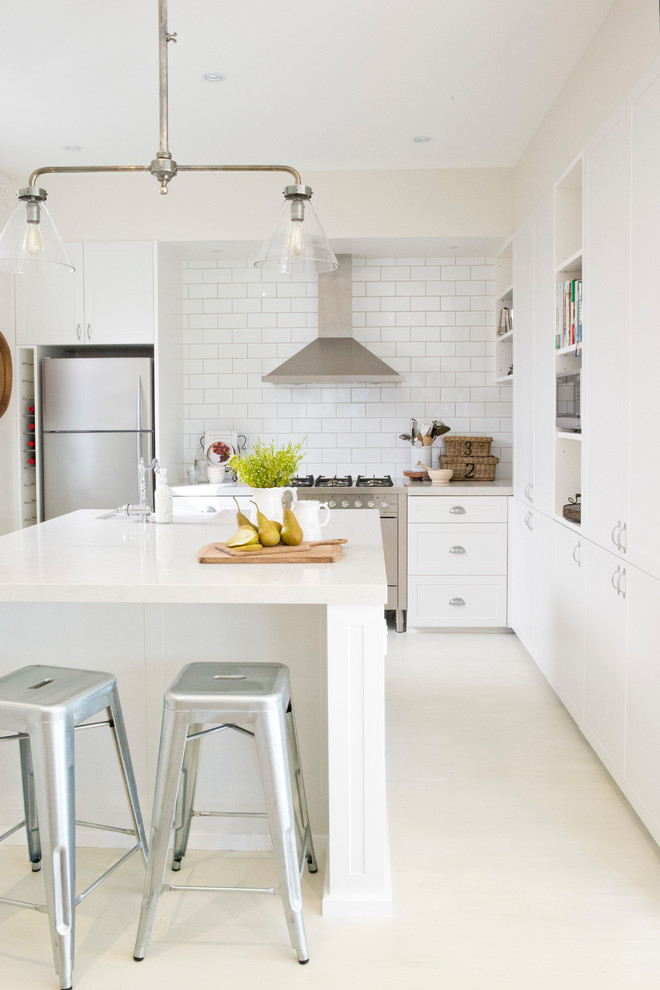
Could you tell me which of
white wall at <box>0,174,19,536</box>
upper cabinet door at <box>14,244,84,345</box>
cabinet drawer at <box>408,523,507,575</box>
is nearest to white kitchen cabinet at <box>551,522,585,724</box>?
cabinet drawer at <box>408,523,507,575</box>

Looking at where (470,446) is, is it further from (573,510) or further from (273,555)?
(273,555)

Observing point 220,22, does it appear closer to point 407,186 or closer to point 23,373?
point 407,186

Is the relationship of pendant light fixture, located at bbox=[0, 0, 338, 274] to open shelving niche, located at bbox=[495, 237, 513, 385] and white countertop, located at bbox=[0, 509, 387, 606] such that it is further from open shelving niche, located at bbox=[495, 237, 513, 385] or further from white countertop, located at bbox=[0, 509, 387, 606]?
open shelving niche, located at bbox=[495, 237, 513, 385]

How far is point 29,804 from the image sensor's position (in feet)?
7.78

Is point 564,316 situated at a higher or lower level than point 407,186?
lower

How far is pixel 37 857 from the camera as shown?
246 centimetres

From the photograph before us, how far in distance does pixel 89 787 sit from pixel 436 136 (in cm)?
360

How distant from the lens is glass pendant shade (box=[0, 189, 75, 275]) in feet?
7.73

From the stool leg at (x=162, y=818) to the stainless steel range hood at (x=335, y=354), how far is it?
3.49 meters

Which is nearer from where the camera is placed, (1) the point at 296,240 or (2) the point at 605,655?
(1) the point at 296,240

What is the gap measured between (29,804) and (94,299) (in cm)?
345

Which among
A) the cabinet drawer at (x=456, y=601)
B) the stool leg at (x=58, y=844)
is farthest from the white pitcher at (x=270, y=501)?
the cabinet drawer at (x=456, y=601)

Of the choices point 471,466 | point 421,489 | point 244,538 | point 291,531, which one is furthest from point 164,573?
point 471,466

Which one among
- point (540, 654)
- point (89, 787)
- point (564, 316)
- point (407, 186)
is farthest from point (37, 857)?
point (407, 186)
